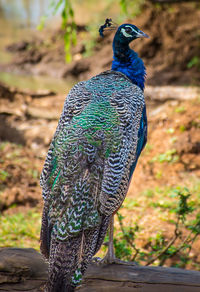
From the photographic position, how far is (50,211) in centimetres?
263

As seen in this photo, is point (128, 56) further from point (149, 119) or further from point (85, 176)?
point (149, 119)

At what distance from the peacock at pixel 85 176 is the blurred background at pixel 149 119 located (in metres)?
0.95

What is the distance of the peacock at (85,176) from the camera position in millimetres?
2504

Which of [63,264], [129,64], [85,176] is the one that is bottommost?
[63,264]

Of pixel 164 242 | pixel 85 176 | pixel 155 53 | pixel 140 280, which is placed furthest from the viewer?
pixel 155 53

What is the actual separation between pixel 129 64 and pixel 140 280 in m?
1.86

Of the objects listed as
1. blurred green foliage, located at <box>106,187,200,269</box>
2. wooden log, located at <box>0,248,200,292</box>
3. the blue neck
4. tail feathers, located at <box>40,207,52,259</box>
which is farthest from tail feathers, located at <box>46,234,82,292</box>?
the blue neck

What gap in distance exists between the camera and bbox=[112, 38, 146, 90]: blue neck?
3533 millimetres

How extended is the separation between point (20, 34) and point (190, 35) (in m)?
11.7

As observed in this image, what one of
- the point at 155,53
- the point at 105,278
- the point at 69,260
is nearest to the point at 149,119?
the point at 105,278

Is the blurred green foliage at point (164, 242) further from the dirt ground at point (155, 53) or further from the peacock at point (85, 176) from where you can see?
the dirt ground at point (155, 53)

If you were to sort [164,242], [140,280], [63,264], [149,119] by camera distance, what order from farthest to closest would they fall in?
[149,119] < [164,242] < [140,280] < [63,264]

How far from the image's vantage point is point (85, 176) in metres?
2.60

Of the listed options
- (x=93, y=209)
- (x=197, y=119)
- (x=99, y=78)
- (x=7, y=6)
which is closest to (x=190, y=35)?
(x=197, y=119)
